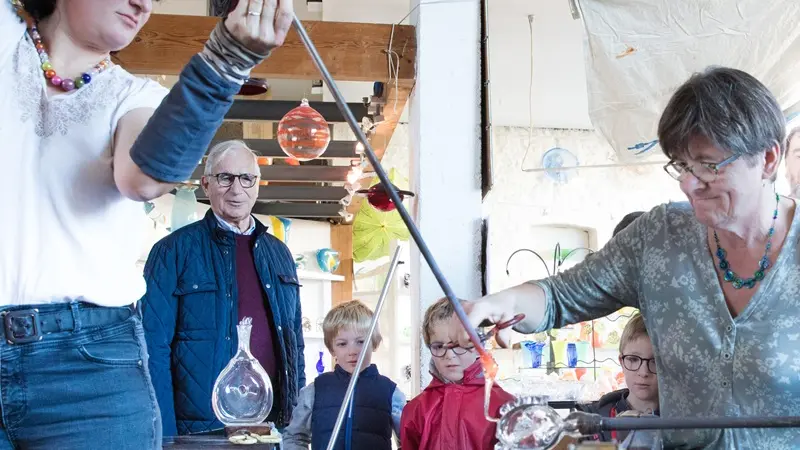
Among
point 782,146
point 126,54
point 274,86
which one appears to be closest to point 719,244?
point 782,146

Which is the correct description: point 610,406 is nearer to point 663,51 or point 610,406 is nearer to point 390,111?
point 663,51

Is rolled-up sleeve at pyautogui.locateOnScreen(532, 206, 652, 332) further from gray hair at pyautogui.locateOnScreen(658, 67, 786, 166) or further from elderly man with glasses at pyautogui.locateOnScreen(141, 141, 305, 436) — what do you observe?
elderly man with glasses at pyautogui.locateOnScreen(141, 141, 305, 436)

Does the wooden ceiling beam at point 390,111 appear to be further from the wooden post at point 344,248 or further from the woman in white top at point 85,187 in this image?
the wooden post at point 344,248

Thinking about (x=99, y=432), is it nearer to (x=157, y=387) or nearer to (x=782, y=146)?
(x=782, y=146)

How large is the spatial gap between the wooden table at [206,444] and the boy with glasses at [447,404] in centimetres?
59

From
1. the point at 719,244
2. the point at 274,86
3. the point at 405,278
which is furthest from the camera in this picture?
the point at 405,278

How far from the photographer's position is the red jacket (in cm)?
260

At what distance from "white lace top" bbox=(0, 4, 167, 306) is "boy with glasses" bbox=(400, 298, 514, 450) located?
1501mm

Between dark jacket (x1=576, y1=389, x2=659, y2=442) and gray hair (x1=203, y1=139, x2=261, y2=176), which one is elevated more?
gray hair (x1=203, y1=139, x2=261, y2=176)

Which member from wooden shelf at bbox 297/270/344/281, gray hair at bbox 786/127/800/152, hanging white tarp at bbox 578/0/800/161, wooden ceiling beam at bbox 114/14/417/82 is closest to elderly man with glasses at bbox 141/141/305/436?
wooden ceiling beam at bbox 114/14/417/82

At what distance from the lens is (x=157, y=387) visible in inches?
105

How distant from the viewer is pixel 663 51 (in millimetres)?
3135

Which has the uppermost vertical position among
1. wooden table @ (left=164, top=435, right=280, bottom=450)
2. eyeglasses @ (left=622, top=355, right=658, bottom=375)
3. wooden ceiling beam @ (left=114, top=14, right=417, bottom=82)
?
wooden ceiling beam @ (left=114, top=14, right=417, bottom=82)

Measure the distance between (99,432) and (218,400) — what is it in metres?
1.30
